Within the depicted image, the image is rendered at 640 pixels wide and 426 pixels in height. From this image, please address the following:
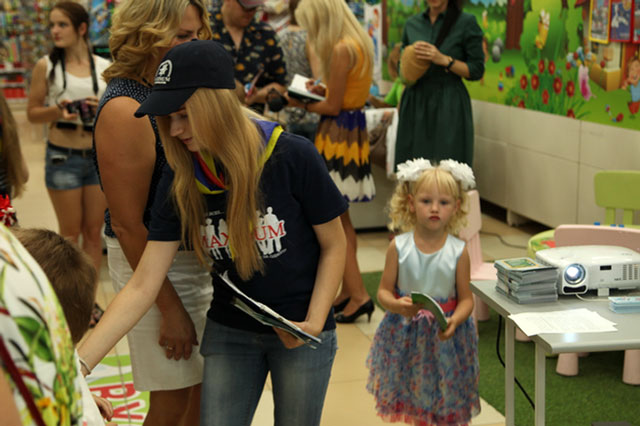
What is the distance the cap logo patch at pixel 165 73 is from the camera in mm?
1783

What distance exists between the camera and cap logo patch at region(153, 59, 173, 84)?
1.78m

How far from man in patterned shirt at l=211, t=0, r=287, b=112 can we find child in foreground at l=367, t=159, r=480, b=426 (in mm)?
1329

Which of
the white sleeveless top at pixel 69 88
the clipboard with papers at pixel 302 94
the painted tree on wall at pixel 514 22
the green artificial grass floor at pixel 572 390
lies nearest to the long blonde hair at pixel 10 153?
the white sleeveless top at pixel 69 88

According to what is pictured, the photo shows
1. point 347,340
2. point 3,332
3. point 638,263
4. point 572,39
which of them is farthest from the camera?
point 572,39

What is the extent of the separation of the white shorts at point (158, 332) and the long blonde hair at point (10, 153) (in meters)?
1.71

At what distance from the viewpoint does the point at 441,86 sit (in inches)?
211

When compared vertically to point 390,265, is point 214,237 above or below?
above

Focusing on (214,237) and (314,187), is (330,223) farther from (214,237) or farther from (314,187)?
(214,237)

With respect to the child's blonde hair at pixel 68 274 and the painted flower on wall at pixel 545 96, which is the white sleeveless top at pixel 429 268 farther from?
the painted flower on wall at pixel 545 96

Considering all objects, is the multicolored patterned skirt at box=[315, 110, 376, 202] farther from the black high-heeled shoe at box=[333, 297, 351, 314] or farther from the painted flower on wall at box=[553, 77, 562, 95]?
the painted flower on wall at box=[553, 77, 562, 95]

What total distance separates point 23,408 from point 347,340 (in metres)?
3.54

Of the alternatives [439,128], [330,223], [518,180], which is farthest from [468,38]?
[330,223]

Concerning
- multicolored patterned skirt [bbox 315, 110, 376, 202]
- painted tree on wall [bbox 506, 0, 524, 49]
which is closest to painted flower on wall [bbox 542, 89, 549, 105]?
painted tree on wall [bbox 506, 0, 524, 49]

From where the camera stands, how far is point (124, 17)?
2010 mm
